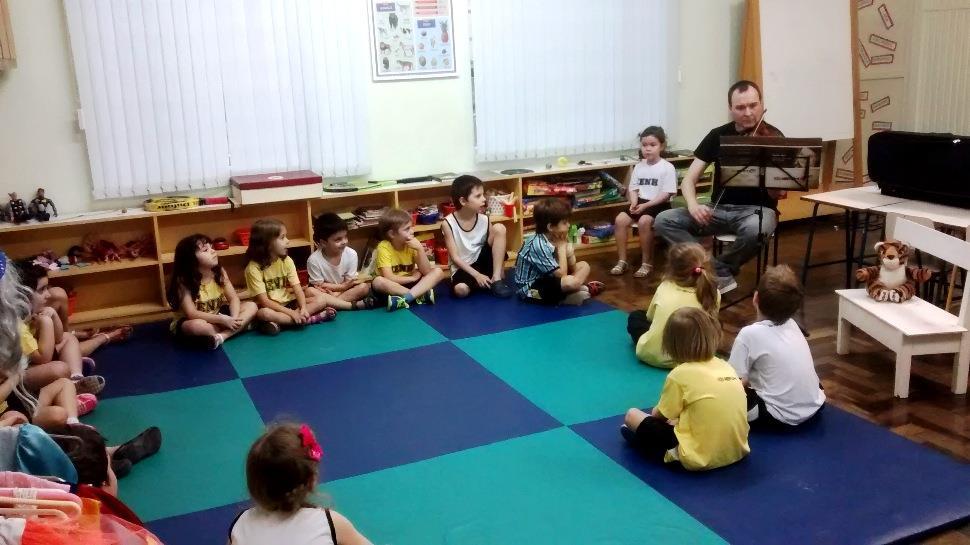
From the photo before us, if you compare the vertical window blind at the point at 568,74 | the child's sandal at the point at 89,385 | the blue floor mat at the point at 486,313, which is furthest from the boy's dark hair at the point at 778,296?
the vertical window blind at the point at 568,74

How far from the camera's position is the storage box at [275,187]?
5.69 m

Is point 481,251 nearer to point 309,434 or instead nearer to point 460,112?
point 460,112

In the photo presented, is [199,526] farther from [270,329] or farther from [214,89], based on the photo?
[214,89]

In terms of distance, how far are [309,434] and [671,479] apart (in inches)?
64.8

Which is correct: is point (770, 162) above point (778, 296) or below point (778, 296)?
above

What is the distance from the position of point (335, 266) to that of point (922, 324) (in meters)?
3.68

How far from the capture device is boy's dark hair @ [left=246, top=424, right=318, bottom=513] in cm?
219

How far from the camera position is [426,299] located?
583 centimetres

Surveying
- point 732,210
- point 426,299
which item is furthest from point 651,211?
point 426,299

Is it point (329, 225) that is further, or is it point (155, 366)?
point (329, 225)

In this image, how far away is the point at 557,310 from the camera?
5.55 m

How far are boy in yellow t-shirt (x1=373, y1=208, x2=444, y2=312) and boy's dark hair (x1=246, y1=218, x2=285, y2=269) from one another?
789 mm

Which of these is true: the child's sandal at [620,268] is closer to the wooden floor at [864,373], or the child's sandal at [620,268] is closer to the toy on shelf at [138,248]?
the wooden floor at [864,373]

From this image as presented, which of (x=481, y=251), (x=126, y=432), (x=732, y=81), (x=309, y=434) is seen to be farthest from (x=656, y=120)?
(x=309, y=434)
